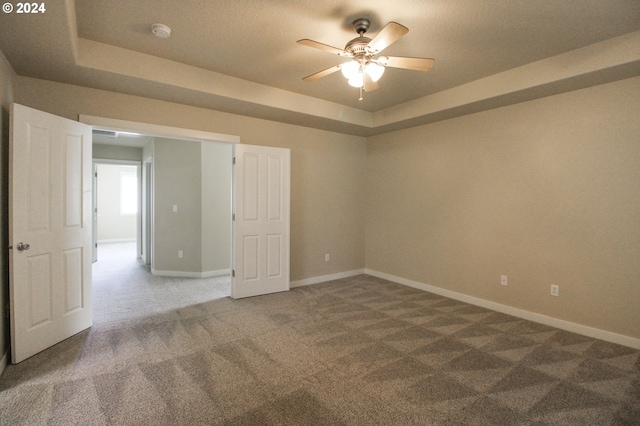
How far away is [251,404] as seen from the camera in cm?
201

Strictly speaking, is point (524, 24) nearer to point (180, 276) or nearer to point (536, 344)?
point (536, 344)

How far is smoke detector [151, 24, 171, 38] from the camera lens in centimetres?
251

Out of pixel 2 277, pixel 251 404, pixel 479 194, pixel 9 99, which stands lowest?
pixel 251 404

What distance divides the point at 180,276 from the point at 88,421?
12.5 feet

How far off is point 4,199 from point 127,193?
27.9 feet

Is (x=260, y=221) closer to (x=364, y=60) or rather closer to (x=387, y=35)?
(x=364, y=60)

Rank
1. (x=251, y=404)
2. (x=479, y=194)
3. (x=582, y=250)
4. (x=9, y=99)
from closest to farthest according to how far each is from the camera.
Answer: (x=251, y=404) < (x=9, y=99) < (x=582, y=250) < (x=479, y=194)

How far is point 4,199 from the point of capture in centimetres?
260

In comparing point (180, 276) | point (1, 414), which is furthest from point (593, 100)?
point (180, 276)

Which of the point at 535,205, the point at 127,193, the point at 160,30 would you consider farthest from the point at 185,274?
the point at 127,193

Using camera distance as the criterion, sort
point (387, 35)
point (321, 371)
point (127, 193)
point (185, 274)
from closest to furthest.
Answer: point (387, 35) < point (321, 371) < point (185, 274) < point (127, 193)

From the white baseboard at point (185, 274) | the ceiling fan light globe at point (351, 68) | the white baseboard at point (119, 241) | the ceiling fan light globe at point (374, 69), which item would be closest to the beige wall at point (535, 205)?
the ceiling fan light globe at point (374, 69)

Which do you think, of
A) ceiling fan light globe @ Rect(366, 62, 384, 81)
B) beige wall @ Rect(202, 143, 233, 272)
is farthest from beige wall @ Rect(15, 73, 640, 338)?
ceiling fan light globe @ Rect(366, 62, 384, 81)

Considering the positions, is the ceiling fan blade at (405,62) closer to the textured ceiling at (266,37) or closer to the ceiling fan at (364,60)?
the ceiling fan at (364,60)
